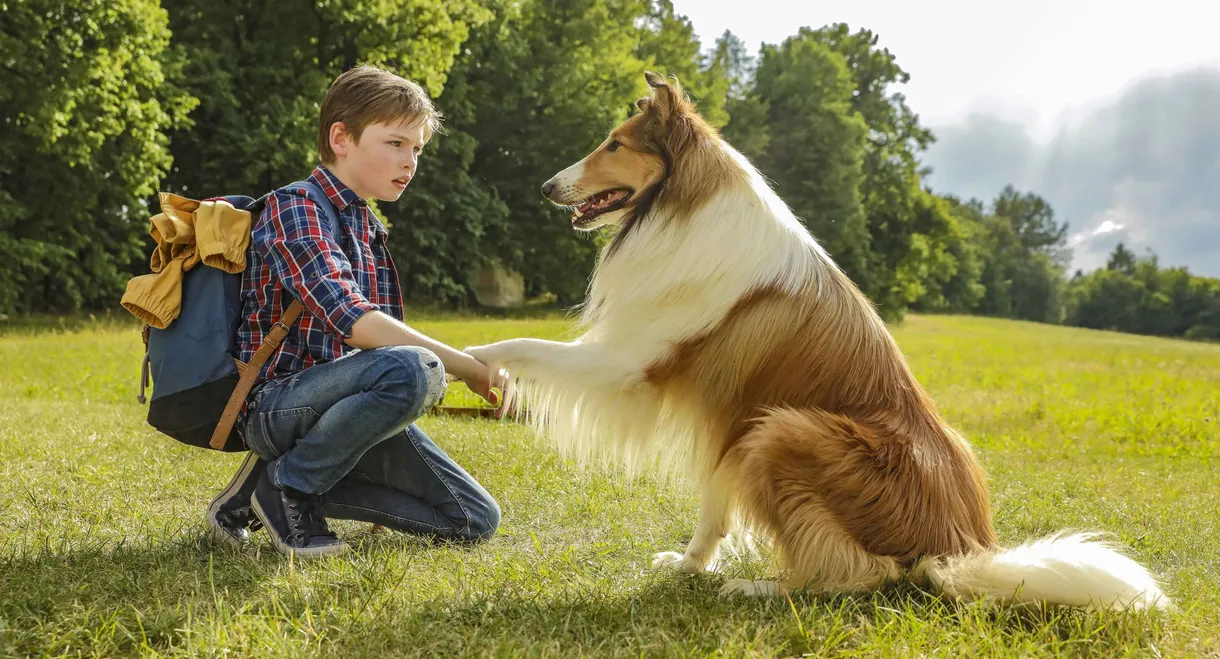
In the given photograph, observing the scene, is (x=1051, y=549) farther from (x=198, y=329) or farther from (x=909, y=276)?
(x=909, y=276)

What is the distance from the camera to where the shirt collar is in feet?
11.3

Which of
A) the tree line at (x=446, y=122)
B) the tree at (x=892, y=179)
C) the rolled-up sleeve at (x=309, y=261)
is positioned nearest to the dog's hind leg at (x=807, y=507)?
the rolled-up sleeve at (x=309, y=261)

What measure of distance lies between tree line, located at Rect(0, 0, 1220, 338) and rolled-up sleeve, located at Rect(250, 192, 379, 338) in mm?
3153

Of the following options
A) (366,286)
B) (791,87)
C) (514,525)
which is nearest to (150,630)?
(366,286)

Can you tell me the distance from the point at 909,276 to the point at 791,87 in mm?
11060

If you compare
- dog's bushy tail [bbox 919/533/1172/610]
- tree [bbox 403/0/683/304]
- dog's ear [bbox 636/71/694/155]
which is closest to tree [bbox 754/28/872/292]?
tree [bbox 403/0/683/304]

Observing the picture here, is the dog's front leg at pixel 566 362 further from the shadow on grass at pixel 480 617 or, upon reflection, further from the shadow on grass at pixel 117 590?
the shadow on grass at pixel 117 590

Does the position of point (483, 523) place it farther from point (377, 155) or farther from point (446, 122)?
point (446, 122)

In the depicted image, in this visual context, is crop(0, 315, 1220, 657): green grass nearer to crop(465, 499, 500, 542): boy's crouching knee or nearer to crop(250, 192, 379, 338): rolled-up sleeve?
crop(465, 499, 500, 542): boy's crouching knee

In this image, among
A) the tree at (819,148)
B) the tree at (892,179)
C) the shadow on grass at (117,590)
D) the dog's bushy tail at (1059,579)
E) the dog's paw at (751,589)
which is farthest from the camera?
the tree at (892,179)

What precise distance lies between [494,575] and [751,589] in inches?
37.4

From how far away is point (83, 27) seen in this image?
14.4 meters

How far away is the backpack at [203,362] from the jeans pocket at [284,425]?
12 centimetres

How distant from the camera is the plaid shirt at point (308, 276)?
3127 mm
